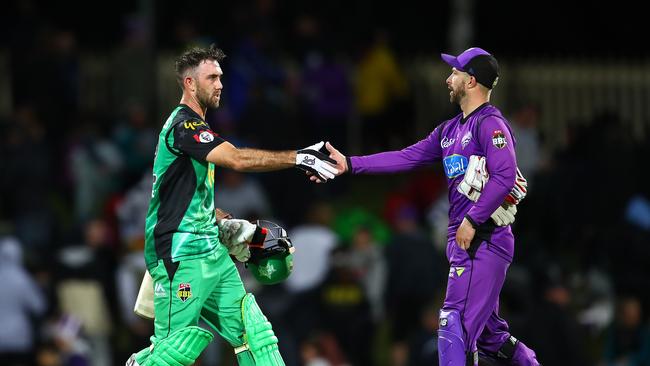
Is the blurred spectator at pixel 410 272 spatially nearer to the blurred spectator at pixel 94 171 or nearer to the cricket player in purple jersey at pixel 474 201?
the blurred spectator at pixel 94 171

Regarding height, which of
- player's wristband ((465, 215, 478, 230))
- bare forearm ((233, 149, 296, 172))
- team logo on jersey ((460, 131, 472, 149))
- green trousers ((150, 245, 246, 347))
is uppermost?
team logo on jersey ((460, 131, 472, 149))

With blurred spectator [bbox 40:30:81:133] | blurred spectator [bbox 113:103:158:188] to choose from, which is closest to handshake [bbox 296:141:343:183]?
blurred spectator [bbox 113:103:158:188]

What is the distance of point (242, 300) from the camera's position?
388 inches

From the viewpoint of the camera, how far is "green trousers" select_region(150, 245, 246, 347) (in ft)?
31.6

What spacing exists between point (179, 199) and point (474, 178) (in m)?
1.91

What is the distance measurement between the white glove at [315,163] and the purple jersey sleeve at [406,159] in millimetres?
678

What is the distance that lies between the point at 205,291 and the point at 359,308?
7.08 m

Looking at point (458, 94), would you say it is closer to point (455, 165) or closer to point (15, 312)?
point (455, 165)

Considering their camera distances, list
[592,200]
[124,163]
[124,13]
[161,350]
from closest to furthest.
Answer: [161,350]
[592,200]
[124,163]
[124,13]

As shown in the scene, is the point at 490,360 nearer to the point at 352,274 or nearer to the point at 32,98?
the point at 352,274

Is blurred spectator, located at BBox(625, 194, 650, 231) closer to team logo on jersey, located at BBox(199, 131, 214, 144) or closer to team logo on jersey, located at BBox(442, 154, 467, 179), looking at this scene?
team logo on jersey, located at BBox(442, 154, 467, 179)

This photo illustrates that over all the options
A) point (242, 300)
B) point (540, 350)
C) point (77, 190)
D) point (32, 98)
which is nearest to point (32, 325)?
point (77, 190)

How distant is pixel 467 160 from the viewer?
9.77m

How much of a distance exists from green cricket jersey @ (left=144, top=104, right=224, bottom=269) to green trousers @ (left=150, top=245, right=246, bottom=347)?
79 mm
